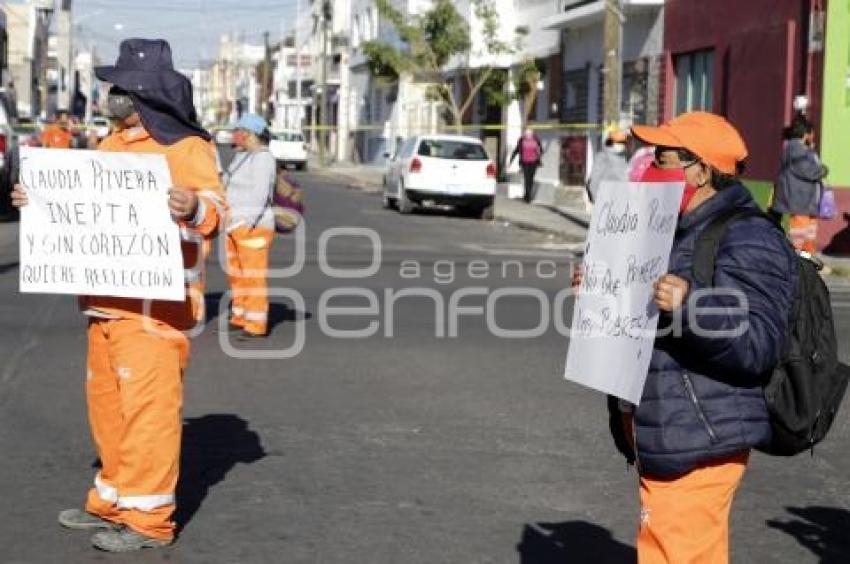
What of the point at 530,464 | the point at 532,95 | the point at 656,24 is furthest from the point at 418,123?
the point at 530,464

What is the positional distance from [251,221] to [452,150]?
18.2m

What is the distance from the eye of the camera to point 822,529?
21.0 feet

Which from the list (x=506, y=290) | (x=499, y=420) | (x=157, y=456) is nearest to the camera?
(x=157, y=456)

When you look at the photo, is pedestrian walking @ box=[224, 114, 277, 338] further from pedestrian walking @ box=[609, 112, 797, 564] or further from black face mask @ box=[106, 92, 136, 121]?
pedestrian walking @ box=[609, 112, 797, 564]

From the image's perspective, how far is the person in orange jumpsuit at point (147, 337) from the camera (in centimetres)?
562

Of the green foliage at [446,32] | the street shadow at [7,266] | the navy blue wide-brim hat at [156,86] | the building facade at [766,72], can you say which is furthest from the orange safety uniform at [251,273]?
the green foliage at [446,32]

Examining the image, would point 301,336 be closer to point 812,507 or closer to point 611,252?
point 812,507

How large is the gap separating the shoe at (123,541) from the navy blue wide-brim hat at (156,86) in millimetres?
1536

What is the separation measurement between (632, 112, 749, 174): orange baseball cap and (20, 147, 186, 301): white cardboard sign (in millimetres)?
A: 2257

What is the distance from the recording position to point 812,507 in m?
6.77

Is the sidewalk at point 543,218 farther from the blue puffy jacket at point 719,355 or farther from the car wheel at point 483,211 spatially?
the blue puffy jacket at point 719,355

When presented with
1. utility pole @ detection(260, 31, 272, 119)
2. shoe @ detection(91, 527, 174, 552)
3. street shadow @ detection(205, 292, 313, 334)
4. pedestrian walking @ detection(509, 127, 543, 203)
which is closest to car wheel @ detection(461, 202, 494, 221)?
pedestrian walking @ detection(509, 127, 543, 203)

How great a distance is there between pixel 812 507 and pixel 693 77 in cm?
2182

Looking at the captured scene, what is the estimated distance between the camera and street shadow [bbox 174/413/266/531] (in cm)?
665
